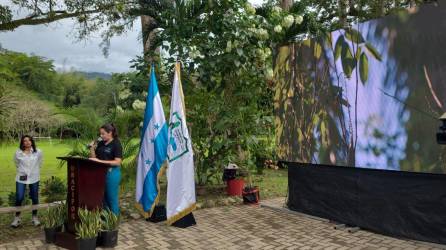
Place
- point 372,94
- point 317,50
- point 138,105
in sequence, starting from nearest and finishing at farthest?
point 372,94 < point 317,50 < point 138,105

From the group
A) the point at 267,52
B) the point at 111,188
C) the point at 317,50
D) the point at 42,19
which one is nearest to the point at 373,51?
the point at 317,50

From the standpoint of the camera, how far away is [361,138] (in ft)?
21.1

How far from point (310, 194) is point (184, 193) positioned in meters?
2.24

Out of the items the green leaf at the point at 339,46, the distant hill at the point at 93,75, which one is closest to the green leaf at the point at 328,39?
the green leaf at the point at 339,46

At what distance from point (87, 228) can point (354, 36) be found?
4.58 meters

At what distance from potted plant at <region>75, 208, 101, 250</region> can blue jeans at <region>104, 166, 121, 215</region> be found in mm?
835

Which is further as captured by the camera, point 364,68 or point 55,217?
point 364,68

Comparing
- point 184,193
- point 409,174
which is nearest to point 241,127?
point 184,193

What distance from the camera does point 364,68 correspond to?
640 centimetres

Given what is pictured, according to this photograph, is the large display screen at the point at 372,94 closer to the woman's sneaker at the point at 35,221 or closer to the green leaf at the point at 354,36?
the green leaf at the point at 354,36

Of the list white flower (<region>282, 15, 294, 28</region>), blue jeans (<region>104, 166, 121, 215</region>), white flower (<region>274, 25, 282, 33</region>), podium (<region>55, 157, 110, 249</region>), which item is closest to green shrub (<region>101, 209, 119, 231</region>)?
podium (<region>55, 157, 110, 249</region>)

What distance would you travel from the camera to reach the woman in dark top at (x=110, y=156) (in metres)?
6.41

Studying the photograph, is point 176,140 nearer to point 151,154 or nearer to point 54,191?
point 151,154

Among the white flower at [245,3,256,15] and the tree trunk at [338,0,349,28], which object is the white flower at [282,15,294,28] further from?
the tree trunk at [338,0,349,28]
